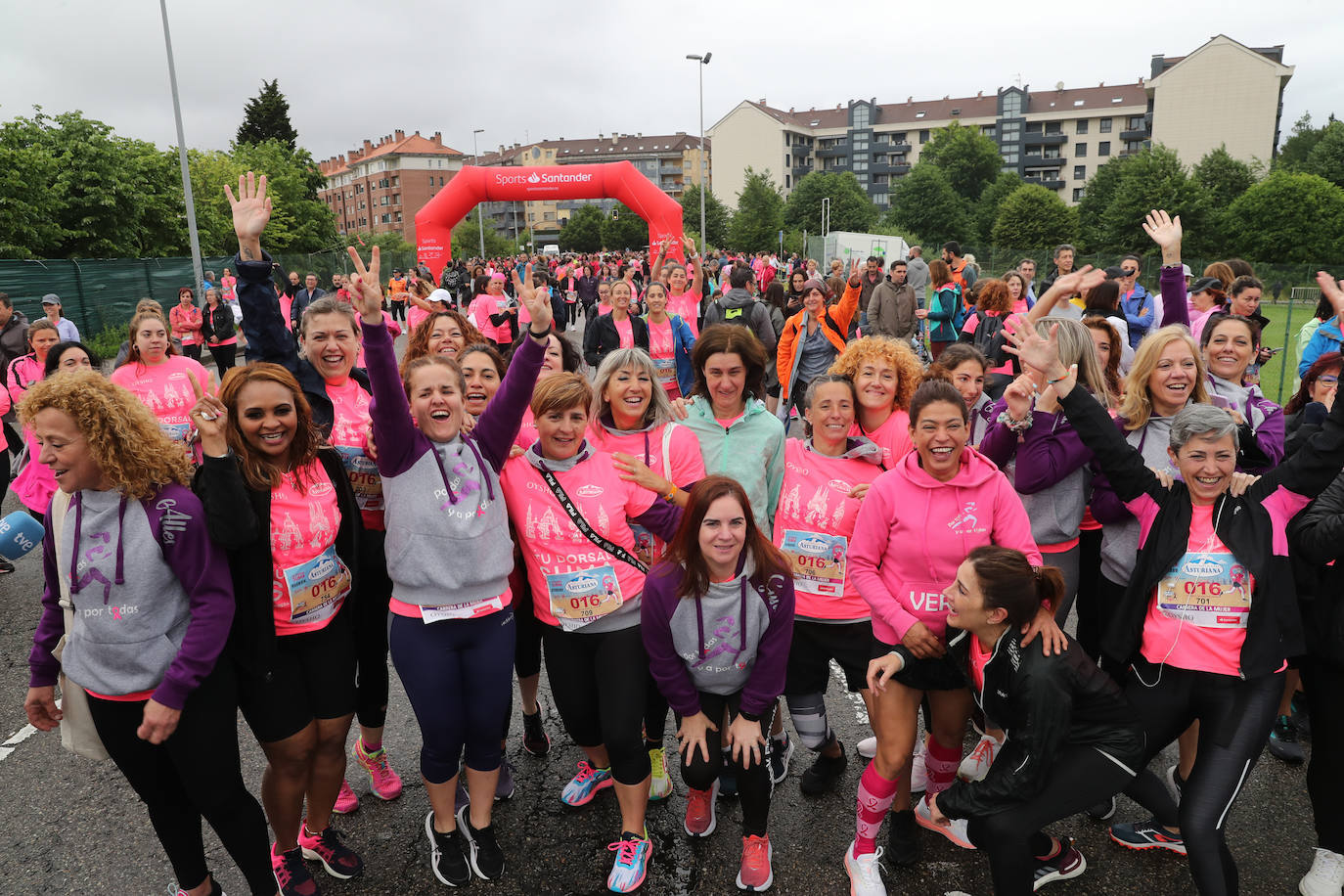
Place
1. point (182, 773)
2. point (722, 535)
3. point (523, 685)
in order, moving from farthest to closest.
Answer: point (523, 685)
point (722, 535)
point (182, 773)

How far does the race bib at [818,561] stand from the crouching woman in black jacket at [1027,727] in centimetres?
64

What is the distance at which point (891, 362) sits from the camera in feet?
12.7

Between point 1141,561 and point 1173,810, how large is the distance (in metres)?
1.01

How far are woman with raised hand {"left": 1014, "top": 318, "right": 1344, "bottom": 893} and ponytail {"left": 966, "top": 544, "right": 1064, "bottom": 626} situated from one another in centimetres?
50

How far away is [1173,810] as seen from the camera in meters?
3.11

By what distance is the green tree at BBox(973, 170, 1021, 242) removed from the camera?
210ft

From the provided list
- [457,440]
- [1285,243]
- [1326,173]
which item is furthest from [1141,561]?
[1326,173]

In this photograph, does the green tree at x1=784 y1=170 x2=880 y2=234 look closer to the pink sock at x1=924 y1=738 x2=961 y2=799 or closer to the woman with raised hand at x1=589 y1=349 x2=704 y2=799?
the woman with raised hand at x1=589 y1=349 x2=704 y2=799

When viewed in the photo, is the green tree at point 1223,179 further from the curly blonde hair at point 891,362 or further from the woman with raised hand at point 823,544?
the woman with raised hand at point 823,544

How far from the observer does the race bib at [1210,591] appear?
2807 millimetres

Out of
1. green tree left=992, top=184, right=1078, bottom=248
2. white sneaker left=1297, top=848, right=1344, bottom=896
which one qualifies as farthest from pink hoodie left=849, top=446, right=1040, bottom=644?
green tree left=992, top=184, right=1078, bottom=248

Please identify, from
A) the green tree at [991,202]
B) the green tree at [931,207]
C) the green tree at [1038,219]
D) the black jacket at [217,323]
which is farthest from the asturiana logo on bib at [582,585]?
the green tree at [991,202]

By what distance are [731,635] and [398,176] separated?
4953 inches

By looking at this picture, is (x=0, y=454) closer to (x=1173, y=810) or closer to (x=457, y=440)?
(x=457, y=440)
